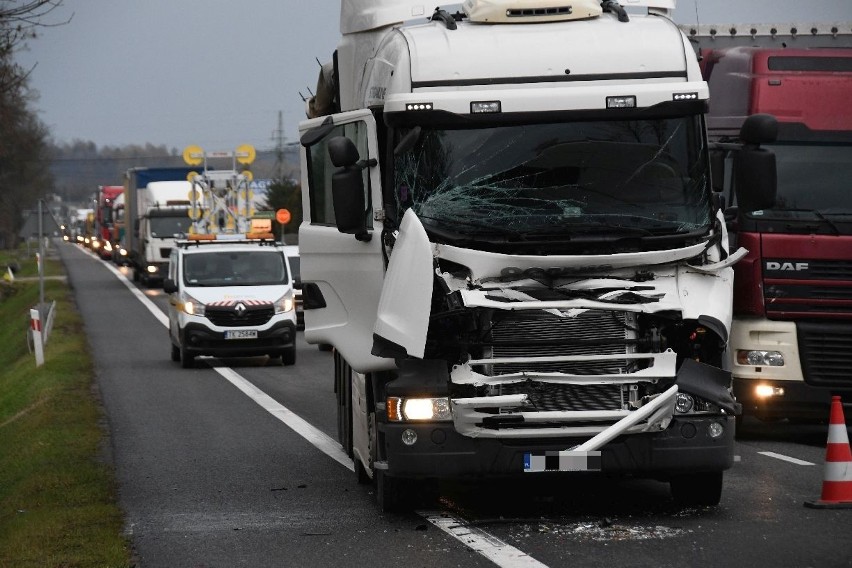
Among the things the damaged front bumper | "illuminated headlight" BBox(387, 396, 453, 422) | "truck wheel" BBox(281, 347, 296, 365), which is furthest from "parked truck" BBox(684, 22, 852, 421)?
"truck wheel" BBox(281, 347, 296, 365)

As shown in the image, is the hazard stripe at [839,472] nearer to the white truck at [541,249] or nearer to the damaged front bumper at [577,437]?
the white truck at [541,249]

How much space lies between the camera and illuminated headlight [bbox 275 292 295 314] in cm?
2633

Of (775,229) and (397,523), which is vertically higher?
(775,229)

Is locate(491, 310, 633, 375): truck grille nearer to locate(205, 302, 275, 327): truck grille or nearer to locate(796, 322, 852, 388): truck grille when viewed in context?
locate(796, 322, 852, 388): truck grille

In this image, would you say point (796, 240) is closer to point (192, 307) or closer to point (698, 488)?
point (698, 488)

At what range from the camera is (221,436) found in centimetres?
1641

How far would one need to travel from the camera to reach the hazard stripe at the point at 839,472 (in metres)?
10.4

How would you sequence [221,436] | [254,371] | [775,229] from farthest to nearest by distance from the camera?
[254,371]
[221,436]
[775,229]

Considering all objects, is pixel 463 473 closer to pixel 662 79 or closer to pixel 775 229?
pixel 662 79

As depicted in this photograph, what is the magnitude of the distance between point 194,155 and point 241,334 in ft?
61.0

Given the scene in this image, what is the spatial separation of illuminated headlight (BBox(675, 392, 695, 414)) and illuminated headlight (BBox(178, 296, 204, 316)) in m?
17.1

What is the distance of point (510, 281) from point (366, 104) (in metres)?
2.01

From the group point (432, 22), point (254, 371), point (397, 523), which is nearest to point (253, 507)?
point (397, 523)

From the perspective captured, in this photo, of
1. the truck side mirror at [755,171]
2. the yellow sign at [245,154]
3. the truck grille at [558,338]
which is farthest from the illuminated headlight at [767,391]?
the yellow sign at [245,154]
